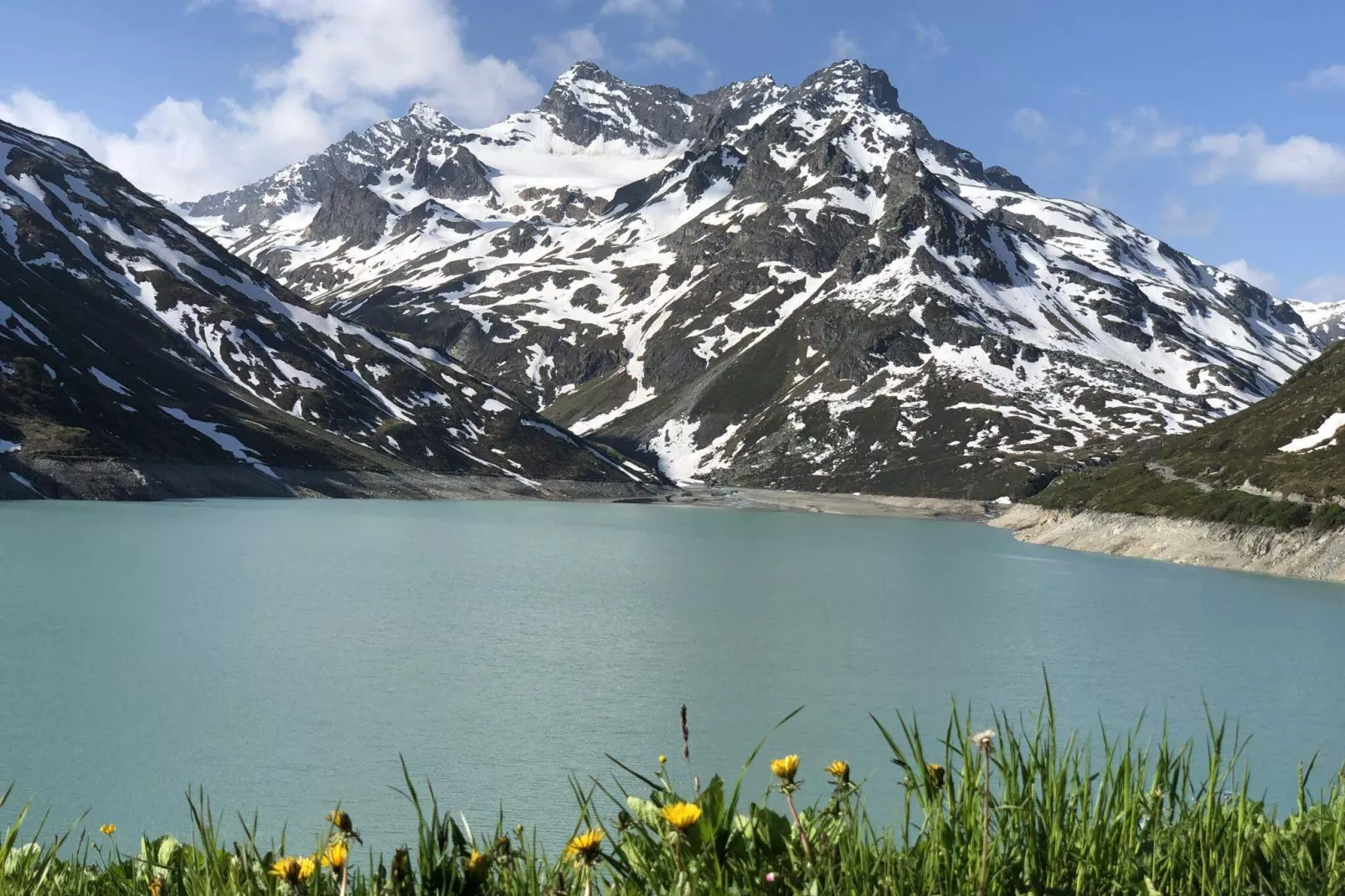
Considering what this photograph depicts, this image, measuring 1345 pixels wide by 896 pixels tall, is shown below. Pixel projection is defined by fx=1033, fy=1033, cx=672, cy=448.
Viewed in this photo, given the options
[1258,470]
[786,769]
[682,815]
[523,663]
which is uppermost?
[1258,470]

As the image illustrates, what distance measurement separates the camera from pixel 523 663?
39.9 m

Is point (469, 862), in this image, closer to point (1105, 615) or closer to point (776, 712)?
point (776, 712)

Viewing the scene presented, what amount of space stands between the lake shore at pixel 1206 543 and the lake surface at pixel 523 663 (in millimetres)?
4142

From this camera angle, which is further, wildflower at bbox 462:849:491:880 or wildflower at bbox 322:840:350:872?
wildflower at bbox 462:849:491:880

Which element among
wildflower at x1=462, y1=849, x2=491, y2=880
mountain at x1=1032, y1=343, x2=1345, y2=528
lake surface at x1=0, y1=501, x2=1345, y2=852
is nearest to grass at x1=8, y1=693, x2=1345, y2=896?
wildflower at x1=462, y1=849, x2=491, y2=880

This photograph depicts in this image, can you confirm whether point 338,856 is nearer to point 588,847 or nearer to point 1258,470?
point 588,847

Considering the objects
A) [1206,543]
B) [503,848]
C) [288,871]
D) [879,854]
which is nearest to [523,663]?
[503,848]

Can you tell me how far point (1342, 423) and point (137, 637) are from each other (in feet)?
374

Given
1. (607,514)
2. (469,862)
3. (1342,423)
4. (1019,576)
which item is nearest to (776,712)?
(469,862)

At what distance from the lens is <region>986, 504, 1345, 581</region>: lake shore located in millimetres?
88312

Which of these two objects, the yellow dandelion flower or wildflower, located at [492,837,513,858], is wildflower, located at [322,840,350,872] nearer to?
wildflower, located at [492,837,513,858]

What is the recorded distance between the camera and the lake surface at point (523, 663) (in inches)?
993

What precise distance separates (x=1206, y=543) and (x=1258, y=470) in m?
11.1

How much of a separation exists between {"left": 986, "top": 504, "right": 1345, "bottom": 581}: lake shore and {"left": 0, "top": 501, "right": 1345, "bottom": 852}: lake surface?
13.6ft
